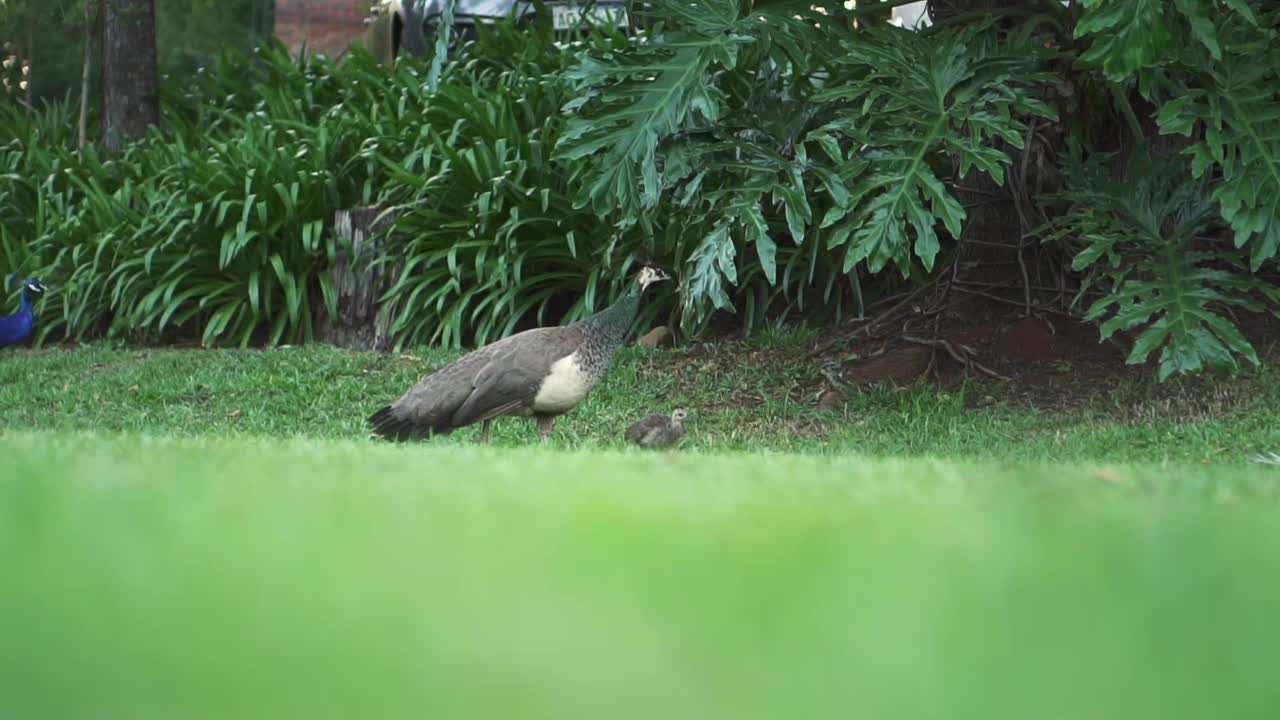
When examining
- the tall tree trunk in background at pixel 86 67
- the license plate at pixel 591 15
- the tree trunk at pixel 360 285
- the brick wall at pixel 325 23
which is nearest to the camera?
the tree trunk at pixel 360 285

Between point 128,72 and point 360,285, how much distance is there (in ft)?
14.4

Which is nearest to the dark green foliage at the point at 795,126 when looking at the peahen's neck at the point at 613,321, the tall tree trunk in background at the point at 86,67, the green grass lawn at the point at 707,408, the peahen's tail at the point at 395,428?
the peahen's neck at the point at 613,321

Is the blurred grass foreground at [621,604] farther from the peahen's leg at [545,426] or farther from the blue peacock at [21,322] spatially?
the blue peacock at [21,322]

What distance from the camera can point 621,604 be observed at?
7.07 feet

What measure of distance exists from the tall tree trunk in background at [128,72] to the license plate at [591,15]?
3.69m

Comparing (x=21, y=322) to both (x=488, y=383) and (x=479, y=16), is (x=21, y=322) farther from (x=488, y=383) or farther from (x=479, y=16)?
(x=488, y=383)

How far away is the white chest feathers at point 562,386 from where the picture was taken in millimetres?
6555

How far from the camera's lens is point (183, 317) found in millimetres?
11672

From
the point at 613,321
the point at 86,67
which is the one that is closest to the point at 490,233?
the point at 613,321

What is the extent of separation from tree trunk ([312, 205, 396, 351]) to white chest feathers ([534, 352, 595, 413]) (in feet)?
Answer: 15.0

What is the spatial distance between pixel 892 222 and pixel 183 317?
6.43m

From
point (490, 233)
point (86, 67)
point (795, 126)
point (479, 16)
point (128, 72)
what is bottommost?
point (490, 233)

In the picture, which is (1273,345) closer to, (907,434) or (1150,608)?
(907,434)

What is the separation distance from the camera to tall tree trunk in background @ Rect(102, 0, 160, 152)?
13578mm
